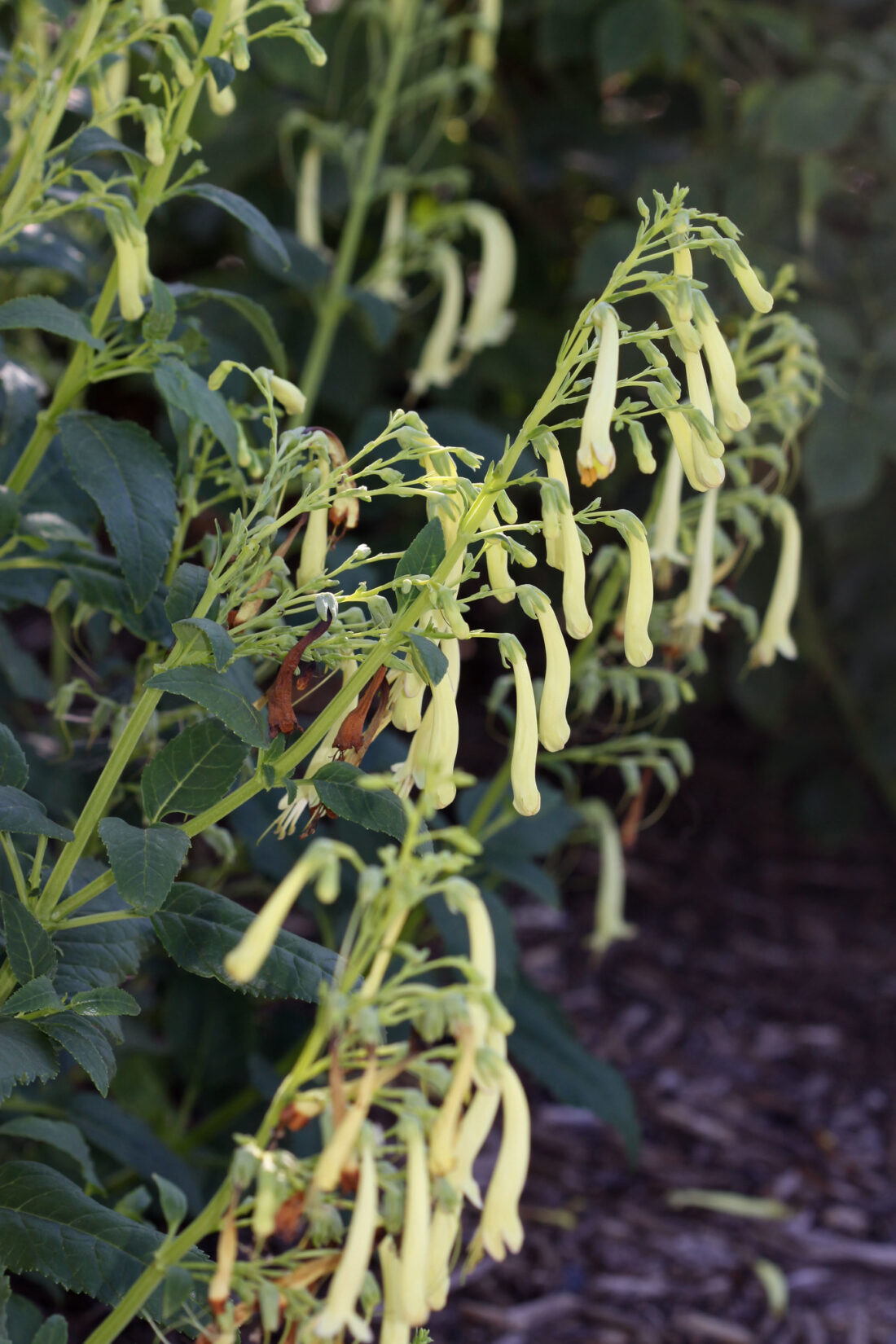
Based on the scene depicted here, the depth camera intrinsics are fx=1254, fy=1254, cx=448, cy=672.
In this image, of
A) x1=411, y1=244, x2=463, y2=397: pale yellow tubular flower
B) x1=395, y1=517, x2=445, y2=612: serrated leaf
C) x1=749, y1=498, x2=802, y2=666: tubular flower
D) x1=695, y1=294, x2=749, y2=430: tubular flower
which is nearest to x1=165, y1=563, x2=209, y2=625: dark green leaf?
x1=395, y1=517, x2=445, y2=612: serrated leaf

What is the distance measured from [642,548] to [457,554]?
150 mm

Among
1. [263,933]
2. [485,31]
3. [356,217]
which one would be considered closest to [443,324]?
[356,217]

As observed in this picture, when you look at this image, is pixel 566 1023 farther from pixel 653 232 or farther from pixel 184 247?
pixel 184 247

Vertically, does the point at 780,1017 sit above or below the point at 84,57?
below

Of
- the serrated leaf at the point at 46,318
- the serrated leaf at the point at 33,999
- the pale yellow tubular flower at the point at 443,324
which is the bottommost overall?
the serrated leaf at the point at 33,999

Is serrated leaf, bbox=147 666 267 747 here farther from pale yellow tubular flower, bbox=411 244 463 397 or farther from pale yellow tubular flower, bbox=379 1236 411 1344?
pale yellow tubular flower, bbox=411 244 463 397

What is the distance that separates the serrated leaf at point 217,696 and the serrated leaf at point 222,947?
0.59ft

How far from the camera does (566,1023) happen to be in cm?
212

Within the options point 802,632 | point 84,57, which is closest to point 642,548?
point 84,57

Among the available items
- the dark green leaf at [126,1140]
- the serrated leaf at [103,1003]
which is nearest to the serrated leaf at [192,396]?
the serrated leaf at [103,1003]

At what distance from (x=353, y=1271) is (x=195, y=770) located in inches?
18.6

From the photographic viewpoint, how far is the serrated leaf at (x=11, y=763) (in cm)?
114

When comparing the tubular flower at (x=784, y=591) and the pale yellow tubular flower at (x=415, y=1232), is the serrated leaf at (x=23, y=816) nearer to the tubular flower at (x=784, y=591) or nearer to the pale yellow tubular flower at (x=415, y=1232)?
the pale yellow tubular flower at (x=415, y=1232)

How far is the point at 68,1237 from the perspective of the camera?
3.55 ft
